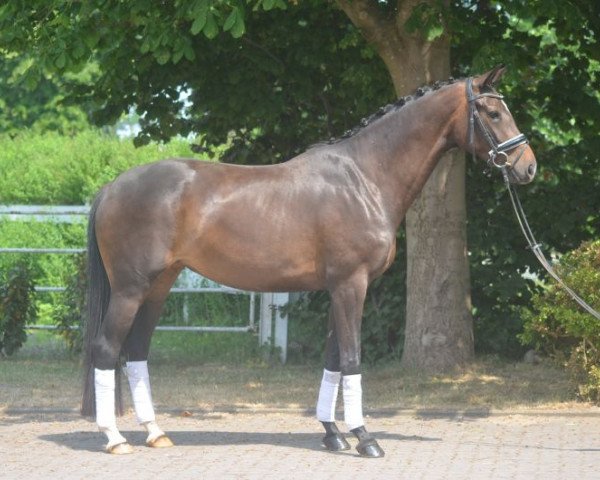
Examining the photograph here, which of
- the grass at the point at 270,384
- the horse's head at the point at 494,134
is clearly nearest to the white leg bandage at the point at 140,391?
the grass at the point at 270,384

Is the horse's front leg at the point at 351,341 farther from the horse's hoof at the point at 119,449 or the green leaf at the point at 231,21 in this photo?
the green leaf at the point at 231,21

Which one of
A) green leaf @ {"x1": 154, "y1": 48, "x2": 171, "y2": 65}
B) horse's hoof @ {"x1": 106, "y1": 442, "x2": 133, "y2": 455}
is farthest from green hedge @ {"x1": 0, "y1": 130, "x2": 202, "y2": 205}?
horse's hoof @ {"x1": 106, "y1": 442, "x2": 133, "y2": 455}

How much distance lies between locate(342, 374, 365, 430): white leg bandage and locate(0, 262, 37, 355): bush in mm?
6637

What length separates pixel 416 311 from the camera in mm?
11258

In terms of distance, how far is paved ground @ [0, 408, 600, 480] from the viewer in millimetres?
7105

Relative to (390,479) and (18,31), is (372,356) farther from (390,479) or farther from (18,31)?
(390,479)

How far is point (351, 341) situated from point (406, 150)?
1.33 m

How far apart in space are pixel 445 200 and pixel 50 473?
5.36 metres

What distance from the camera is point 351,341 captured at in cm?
763

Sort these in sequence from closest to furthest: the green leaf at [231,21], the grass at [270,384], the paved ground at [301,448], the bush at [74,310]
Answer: the paved ground at [301,448] → the green leaf at [231,21] → the grass at [270,384] → the bush at [74,310]

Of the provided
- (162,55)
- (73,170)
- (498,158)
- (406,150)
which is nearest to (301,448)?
(406,150)

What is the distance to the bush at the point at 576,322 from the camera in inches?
371

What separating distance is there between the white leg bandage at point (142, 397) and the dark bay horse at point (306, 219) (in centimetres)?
2

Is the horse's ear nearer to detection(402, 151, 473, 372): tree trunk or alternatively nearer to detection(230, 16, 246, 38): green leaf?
detection(230, 16, 246, 38): green leaf
